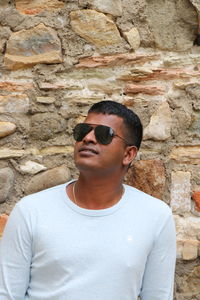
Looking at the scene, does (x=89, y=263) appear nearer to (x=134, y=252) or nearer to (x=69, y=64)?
(x=134, y=252)

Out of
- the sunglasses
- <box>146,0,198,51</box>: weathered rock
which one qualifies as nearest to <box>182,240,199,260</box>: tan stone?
the sunglasses

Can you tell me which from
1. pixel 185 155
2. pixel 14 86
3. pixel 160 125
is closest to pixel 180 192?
pixel 185 155

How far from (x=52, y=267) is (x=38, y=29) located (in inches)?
44.2

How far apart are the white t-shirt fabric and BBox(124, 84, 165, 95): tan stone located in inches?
25.9

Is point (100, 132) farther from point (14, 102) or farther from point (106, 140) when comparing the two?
point (14, 102)

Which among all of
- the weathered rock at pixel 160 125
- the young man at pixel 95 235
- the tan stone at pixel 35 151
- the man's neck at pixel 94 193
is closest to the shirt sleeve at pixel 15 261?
the young man at pixel 95 235

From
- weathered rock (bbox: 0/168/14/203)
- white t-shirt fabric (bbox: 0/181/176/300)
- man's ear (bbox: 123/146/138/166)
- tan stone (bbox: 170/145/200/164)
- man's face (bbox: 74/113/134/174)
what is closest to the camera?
white t-shirt fabric (bbox: 0/181/176/300)

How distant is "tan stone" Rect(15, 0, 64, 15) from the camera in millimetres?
2279

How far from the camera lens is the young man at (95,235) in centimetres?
174

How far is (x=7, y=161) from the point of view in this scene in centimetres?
224

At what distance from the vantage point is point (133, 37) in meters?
2.32

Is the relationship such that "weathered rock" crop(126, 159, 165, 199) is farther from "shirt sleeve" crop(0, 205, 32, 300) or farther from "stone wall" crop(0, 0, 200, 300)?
"shirt sleeve" crop(0, 205, 32, 300)

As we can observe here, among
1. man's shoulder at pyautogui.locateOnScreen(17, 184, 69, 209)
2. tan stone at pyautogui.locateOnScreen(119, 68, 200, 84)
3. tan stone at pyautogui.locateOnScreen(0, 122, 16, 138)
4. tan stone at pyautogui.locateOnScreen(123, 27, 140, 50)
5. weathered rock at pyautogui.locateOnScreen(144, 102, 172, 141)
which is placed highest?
tan stone at pyautogui.locateOnScreen(123, 27, 140, 50)

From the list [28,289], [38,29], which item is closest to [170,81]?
[38,29]
